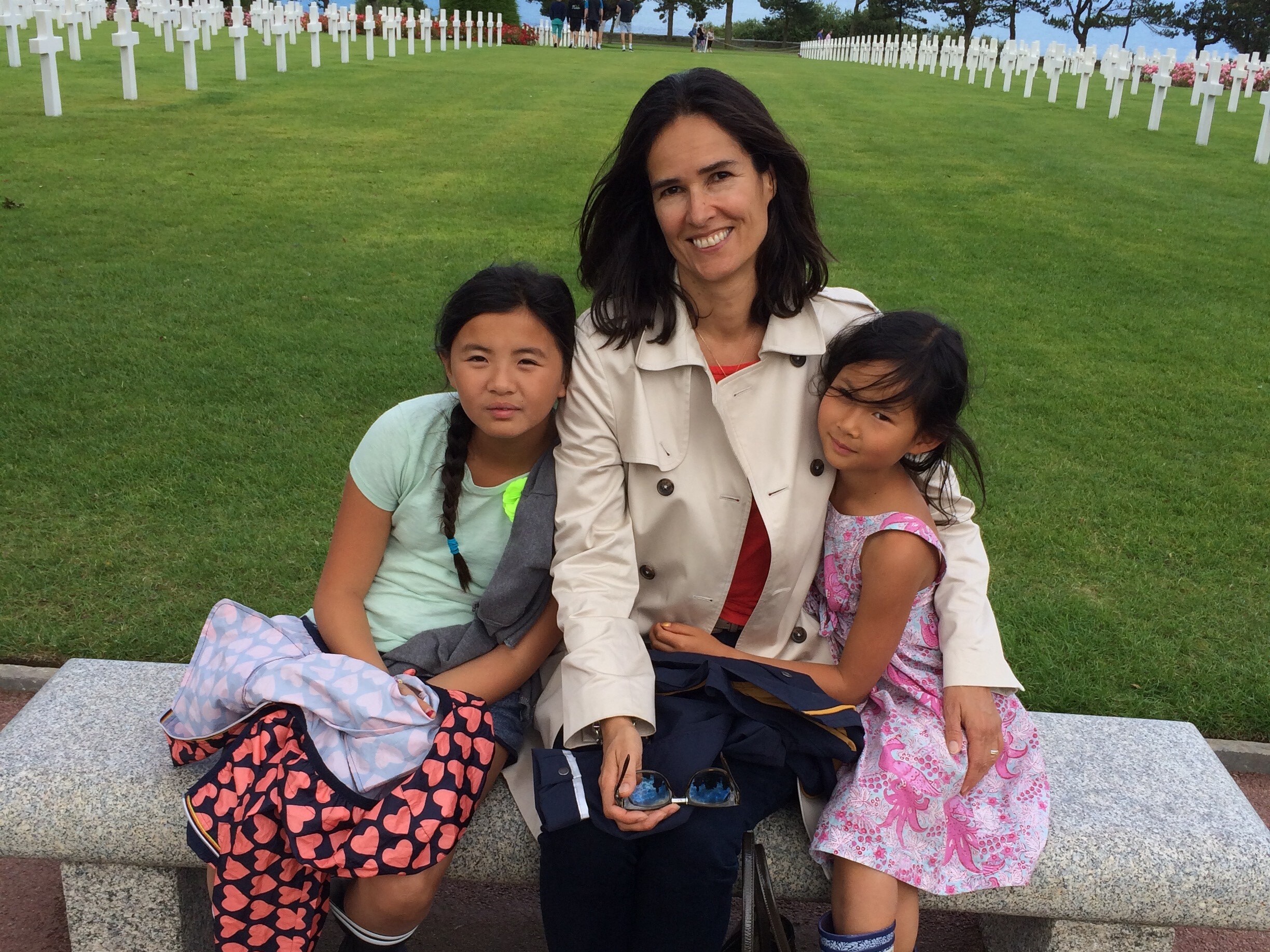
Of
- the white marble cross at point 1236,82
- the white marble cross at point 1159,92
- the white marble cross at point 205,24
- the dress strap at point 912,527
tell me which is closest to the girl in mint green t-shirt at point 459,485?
the dress strap at point 912,527

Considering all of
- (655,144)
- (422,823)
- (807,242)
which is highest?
(655,144)

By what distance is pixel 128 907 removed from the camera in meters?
2.62

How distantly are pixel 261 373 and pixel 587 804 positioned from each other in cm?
460

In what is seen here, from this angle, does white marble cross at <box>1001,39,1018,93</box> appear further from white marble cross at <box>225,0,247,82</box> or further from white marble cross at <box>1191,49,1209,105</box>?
white marble cross at <box>225,0,247,82</box>

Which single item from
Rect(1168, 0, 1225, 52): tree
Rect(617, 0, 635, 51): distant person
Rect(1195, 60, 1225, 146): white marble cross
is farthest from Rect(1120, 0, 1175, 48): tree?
Rect(1195, 60, 1225, 146): white marble cross

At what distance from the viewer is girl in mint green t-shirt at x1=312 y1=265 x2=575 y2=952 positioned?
259 centimetres

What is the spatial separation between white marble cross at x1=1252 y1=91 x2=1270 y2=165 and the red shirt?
15.1 metres

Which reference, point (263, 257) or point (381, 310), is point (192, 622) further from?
point (263, 257)

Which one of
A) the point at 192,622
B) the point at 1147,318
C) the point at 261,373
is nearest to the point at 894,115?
the point at 1147,318

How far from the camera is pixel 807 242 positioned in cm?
279

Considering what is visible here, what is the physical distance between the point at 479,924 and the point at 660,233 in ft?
5.64

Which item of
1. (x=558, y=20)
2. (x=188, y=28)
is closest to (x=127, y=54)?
(x=188, y=28)

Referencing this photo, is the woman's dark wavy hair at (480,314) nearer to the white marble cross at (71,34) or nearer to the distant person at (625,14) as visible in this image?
the white marble cross at (71,34)

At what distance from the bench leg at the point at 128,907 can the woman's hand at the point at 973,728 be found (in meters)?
1.64
